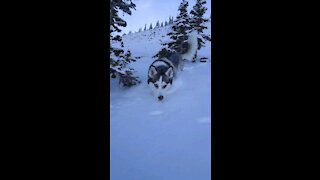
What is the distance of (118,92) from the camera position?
12.9 meters

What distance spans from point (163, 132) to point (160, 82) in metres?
3.54

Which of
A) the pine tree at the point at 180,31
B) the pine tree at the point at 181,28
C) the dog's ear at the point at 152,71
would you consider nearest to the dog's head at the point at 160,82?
the dog's ear at the point at 152,71

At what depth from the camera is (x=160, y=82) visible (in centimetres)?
1148

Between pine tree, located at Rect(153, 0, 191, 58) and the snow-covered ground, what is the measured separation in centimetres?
326

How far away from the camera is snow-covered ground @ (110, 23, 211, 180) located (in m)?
6.36

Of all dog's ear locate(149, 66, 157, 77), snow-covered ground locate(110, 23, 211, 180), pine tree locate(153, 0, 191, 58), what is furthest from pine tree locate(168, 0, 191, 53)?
dog's ear locate(149, 66, 157, 77)

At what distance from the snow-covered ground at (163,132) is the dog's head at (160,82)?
0.30 meters

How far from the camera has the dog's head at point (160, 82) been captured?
11.5 m

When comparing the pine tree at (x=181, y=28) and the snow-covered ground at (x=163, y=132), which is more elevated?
the pine tree at (x=181, y=28)

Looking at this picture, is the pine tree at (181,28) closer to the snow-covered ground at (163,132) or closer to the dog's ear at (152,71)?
the snow-covered ground at (163,132)

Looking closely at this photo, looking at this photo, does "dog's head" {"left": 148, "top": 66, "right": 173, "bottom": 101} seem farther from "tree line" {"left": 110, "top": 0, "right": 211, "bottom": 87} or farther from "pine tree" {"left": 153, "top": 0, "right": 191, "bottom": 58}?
"pine tree" {"left": 153, "top": 0, "right": 191, "bottom": 58}

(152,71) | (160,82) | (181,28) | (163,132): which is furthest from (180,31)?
(163,132)
